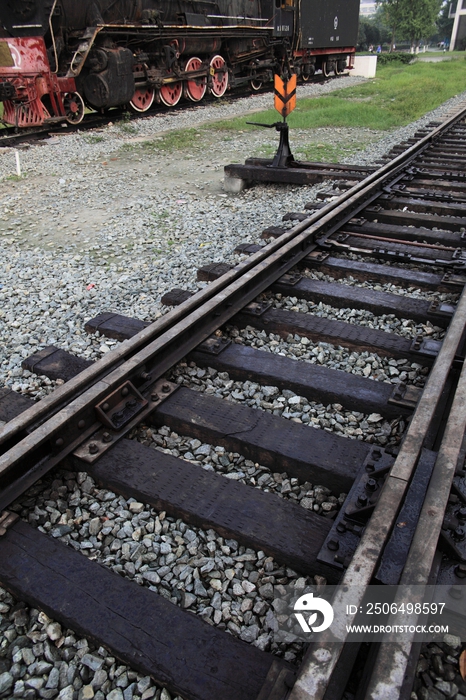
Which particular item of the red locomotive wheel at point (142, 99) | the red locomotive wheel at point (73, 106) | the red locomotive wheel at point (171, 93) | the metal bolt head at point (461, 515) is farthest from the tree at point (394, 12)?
the metal bolt head at point (461, 515)

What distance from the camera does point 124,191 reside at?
7.32 m

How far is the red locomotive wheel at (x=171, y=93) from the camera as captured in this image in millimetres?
14211

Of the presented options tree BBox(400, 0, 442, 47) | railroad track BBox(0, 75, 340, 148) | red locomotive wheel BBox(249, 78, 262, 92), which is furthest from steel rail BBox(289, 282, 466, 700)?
tree BBox(400, 0, 442, 47)

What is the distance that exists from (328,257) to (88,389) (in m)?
2.46

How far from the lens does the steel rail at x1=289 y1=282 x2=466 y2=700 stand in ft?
4.21

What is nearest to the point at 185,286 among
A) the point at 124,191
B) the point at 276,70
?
the point at 124,191

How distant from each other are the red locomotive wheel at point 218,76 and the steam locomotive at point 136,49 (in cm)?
3

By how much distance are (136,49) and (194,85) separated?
269 centimetres

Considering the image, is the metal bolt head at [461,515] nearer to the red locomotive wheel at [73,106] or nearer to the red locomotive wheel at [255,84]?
the red locomotive wheel at [73,106]

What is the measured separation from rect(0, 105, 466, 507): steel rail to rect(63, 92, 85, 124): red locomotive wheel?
29.7 feet

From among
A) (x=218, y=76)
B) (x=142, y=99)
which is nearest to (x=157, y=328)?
(x=142, y=99)

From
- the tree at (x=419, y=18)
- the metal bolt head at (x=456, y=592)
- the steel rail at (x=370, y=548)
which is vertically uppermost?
the tree at (x=419, y=18)

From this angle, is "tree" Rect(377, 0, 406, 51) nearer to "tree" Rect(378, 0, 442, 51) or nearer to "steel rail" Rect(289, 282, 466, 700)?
"tree" Rect(378, 0, 442, 51)

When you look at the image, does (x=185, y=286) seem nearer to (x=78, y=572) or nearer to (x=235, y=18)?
(x=78, y=572)
